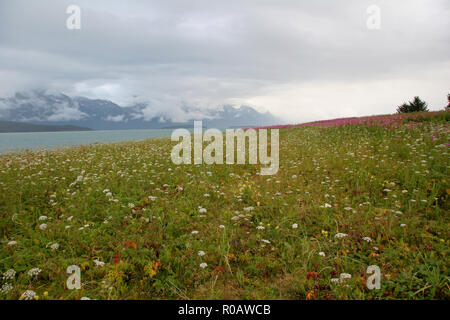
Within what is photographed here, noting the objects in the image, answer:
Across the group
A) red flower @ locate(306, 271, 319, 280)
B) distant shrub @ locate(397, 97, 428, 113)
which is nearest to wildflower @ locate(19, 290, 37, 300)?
red flower @ locate(306, 271, 319, 280)

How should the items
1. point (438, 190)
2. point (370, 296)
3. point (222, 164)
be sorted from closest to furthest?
1. point (370, 296)
2. point (438, 190)
3. point (222, 164)

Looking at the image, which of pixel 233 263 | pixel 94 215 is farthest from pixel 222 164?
pixel 233 263

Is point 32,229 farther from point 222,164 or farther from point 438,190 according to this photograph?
point 438,190

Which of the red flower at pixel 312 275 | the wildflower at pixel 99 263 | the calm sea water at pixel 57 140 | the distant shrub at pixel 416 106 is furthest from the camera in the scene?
the distant shrub at pixel 416 106

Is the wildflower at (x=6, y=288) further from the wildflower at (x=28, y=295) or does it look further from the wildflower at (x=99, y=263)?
the wildflower at (x=99, y=263)

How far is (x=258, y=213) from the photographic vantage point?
5.32 meters

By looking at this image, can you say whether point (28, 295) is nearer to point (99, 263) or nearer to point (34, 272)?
point (34, 272)

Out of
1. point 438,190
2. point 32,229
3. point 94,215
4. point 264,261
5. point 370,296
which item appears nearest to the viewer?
point 370,296

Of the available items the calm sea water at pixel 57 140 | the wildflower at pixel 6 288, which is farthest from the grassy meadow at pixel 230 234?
the calm sea water at pixel 57 140

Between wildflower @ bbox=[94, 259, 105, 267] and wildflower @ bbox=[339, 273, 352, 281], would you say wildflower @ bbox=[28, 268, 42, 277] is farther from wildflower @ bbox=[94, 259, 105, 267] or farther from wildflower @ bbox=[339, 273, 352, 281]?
wildflower @ bbox=[339, 273, 352, 281]

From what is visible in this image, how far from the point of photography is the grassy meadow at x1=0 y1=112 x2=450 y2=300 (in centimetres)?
310

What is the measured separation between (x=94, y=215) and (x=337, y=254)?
17.0 ft

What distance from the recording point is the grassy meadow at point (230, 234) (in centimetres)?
310

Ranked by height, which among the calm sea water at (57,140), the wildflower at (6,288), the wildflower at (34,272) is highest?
the calm sea water at (57,140)
